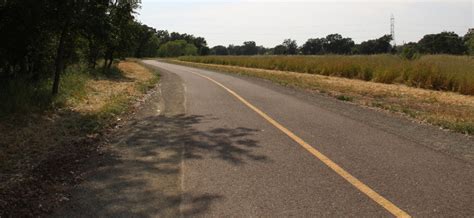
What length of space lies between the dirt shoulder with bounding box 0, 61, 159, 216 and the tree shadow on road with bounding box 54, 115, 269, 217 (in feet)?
0.82

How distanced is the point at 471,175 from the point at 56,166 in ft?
17.9

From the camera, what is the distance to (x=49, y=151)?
7316 millimetres

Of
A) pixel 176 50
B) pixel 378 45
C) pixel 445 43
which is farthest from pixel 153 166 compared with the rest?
pixel 176 50

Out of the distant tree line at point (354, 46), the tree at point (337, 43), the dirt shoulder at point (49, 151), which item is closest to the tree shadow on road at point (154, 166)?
the dirt shoulder at point (49, 151)

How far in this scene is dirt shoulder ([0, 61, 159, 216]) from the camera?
16.5 ft

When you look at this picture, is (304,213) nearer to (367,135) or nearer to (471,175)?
(471,175)

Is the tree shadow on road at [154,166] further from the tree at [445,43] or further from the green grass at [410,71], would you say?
the tree at [445,43]

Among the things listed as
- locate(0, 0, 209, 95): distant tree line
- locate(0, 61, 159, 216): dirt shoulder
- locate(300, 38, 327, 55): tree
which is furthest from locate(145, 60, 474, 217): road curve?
locate(300, 38, 327, 55): tree

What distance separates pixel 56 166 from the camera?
634 cm

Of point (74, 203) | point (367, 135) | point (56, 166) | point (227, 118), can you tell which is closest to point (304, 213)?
point (74, 203)

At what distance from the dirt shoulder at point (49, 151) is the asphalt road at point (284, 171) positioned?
1.16 ft

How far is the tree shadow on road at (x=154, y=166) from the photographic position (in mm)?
4715

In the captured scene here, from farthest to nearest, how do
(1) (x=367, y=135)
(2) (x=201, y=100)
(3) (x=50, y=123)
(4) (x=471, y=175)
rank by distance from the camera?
(2) (x=201, y=100), (3) (x=50, y=123), (1) (x=367, y=135), (4) (x=471, y=175)

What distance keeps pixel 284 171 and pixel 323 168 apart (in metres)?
0.53
